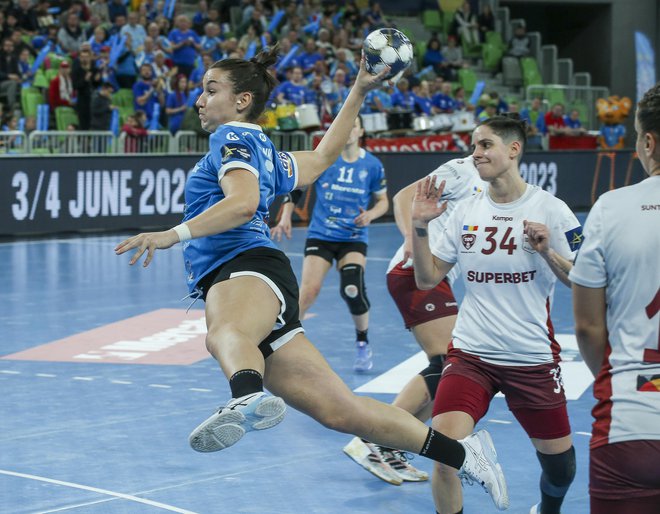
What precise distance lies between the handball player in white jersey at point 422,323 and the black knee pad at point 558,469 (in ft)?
3.81

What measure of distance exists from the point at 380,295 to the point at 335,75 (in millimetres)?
10670

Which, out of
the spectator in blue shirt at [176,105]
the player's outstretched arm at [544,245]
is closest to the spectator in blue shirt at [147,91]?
the spectator in blue shirt at [176,105]

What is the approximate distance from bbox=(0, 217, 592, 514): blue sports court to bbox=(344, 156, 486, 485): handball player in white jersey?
0.12 metres

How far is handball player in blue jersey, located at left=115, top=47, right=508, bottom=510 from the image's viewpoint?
14.4 feet

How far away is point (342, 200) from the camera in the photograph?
9539 millimetres

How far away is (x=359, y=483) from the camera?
6.13 m

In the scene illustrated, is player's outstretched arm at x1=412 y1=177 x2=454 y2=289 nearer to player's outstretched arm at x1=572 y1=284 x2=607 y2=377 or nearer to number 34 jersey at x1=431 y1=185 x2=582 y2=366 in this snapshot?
number 34 jersey at x1=431 y1=185 x2=582 y2=366

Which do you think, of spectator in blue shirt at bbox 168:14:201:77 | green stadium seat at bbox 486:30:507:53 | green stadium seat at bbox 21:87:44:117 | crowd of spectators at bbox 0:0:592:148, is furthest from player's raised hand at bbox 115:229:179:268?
green stadium seat at bbox 486:30:507:53

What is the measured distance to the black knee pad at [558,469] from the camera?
5.04 meters

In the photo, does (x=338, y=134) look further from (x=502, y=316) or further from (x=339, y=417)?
(x=339, y=417)

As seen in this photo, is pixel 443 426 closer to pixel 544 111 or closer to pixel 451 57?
pixel 544 111

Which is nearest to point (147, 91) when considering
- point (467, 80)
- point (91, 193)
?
point (91, 193)

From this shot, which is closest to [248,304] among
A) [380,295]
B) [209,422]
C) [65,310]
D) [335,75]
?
[209,422]

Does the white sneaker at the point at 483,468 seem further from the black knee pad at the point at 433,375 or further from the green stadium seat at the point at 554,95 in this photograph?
the green stadium seat at the point at 554,95
